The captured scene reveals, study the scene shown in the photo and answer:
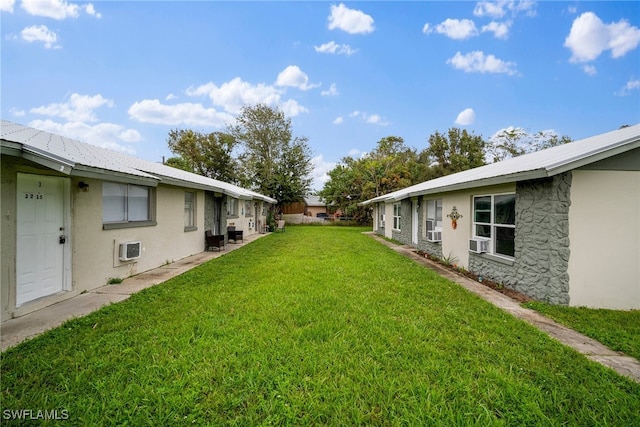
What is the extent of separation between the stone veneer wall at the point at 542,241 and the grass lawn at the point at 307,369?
4.62 feet

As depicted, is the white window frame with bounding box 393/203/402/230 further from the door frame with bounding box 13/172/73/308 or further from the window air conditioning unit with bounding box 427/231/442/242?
the door frame with bounding box 13/172/73/308

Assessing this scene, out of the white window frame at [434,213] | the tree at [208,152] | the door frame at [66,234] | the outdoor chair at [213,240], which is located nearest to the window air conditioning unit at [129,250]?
the door frame at [66,234]

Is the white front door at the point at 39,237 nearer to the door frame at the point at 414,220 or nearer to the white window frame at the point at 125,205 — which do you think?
the white window frame at the point at 125,205

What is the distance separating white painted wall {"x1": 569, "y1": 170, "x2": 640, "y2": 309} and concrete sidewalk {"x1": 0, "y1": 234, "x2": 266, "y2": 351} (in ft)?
26.9

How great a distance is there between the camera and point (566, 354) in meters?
3.31

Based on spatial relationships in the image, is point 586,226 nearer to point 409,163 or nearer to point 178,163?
point 409,163

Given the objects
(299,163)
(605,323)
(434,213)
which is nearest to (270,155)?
(299,163)

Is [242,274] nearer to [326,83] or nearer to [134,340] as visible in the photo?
[134,340]

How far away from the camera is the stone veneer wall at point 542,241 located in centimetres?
498

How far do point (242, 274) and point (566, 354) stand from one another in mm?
6191

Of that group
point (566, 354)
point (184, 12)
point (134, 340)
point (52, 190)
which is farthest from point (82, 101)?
point (566, 354)

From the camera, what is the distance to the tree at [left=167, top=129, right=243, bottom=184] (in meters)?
34.4

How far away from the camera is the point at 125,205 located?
6.70 m

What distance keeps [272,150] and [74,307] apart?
2649 cm
